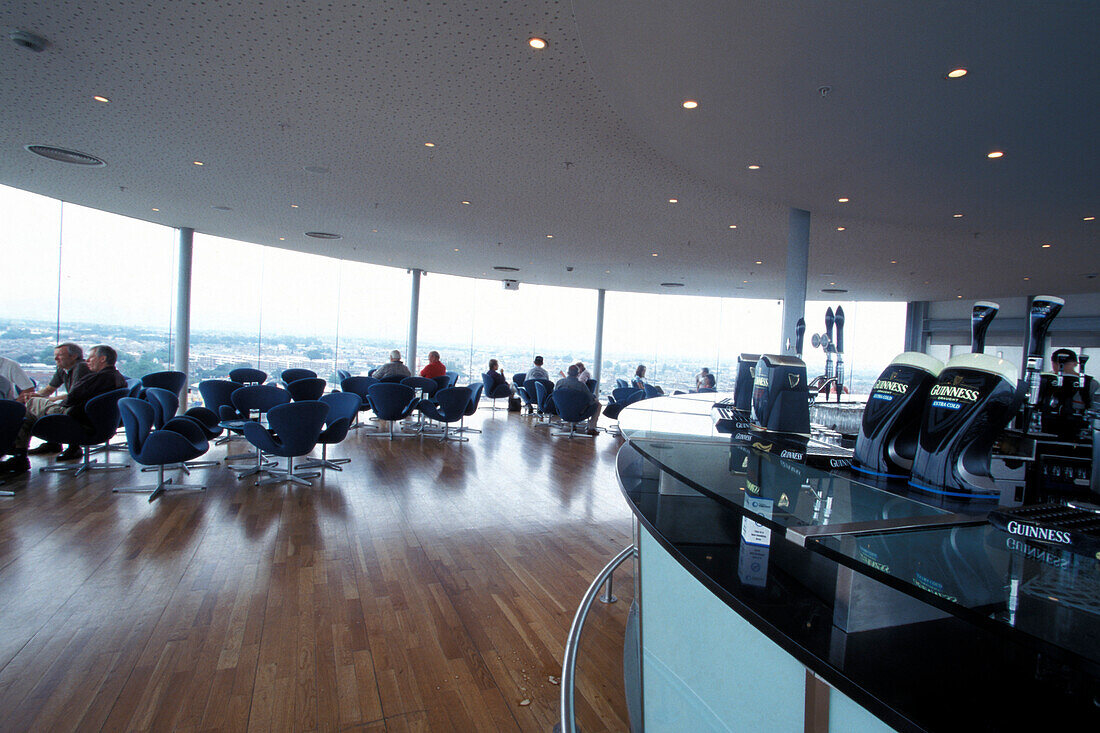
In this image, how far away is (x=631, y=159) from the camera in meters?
4.88

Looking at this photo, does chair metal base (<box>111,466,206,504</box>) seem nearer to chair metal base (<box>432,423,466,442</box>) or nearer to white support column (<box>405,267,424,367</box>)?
chair metal base (<box>432,423,466,442</box>)

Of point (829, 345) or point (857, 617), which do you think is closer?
point (857, 617)

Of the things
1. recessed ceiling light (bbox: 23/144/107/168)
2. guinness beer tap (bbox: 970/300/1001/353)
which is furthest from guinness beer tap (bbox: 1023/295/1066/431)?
recessed ceiling light (bbox: 23/144/107/168)

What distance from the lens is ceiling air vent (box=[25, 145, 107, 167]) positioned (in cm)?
530

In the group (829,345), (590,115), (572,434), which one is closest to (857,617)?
(590,115)

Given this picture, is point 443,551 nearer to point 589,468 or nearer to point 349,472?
point 349,472

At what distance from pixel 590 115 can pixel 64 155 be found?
Result: 5.28 metres

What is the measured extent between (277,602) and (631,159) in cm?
426

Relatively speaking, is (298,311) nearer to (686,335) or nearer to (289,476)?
(289,476)

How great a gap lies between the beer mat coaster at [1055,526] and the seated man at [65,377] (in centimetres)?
726

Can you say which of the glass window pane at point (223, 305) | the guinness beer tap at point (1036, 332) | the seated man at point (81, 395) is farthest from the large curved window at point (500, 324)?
the guinness beer tap at point (1036, 332)

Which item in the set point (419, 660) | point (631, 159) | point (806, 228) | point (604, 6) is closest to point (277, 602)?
point (419, 660)

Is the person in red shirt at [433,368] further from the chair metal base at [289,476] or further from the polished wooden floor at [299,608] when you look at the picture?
the polished wooden floor at [299,608]

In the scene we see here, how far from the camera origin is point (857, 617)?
0.97 m
